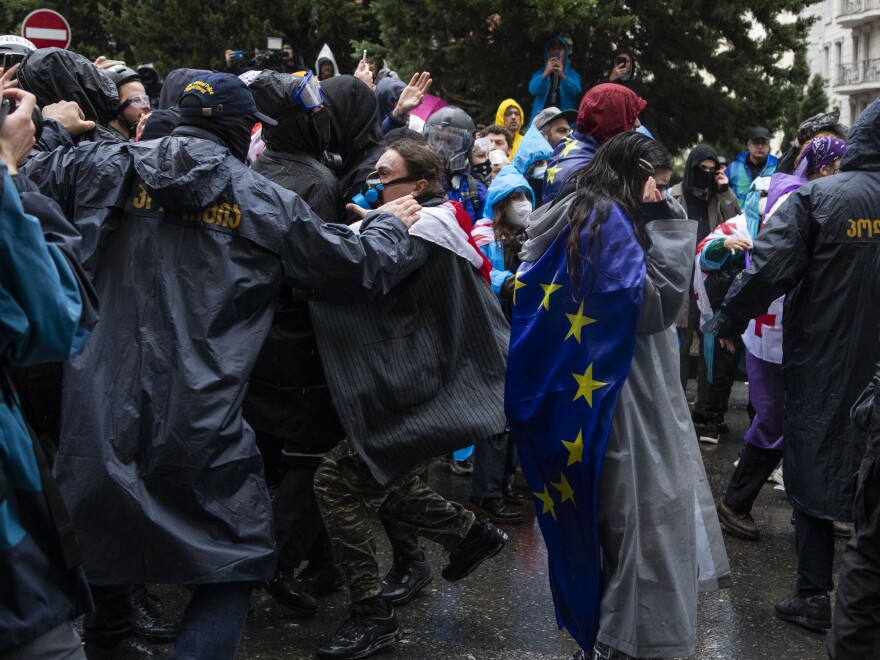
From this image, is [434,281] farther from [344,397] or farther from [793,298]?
[793,298]

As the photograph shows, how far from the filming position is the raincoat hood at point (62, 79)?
174 inches

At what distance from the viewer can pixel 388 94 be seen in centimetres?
786

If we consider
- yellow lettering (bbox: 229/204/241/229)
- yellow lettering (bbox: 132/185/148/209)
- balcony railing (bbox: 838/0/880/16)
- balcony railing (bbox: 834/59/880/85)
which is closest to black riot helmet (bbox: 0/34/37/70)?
yellow lettering (bbox: 132/185/148/209)

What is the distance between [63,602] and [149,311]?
1078mm

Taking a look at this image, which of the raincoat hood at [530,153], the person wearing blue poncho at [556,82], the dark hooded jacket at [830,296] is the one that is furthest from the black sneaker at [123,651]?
the person wearing blue poncho at [556,82]

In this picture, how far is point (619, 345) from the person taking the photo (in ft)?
12.3

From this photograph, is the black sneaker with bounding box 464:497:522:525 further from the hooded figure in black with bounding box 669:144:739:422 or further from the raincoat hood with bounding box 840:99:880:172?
the raincoat hood with bounding box 840:99:880:172

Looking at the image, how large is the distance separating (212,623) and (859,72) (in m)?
54.2

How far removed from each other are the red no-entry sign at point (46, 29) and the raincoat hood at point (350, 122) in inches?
270

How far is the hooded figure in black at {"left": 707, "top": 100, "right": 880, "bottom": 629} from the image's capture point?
15.3 feet

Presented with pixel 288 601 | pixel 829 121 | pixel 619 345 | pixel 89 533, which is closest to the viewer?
pixel 89 533

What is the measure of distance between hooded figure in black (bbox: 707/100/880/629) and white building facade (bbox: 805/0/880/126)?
4840 cm

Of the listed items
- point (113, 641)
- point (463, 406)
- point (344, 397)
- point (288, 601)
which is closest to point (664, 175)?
point (463, 406)

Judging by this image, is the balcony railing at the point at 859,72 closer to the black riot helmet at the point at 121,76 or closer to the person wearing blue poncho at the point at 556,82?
the person wearing blue poncho at the point at 556,82
